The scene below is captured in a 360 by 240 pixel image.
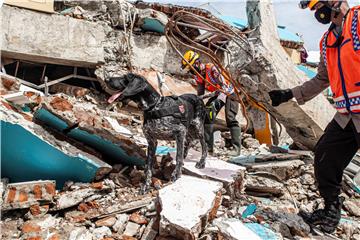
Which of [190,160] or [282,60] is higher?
[282,60]

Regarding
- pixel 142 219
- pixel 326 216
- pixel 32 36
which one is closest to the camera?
pixel 326 216

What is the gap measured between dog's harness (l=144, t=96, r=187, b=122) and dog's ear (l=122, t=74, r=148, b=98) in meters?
0.26

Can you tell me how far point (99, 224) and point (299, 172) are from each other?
8.99ft

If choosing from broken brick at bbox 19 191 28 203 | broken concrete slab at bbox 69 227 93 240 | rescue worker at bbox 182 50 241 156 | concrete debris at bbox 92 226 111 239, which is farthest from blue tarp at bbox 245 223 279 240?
rescue worker at bbox 182 50 241 156

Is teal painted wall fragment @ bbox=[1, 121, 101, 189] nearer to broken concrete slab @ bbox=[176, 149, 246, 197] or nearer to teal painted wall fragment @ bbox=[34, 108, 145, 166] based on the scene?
teal painted wall fragment @ bbox=[34, 108, 145, 166]

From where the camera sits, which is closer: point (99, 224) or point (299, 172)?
point (99, 224)

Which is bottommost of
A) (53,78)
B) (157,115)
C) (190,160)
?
(53,78)

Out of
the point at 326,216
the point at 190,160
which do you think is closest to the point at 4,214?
the point at 190,160

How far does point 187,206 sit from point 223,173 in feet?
3.83

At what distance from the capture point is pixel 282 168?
4117mm

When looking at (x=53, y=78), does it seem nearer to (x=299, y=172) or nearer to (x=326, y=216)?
(x=299, y=172)

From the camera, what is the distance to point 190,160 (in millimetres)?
4262

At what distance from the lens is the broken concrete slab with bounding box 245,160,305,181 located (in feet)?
13.5

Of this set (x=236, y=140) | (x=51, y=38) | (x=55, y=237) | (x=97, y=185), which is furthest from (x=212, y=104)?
(x=51, y=38)
